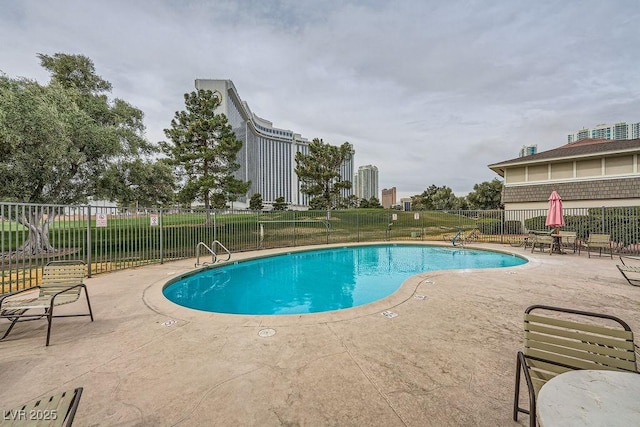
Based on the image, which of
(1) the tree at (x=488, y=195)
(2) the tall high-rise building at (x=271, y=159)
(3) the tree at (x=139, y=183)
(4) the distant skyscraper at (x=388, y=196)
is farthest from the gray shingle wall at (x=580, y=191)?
(4) the distant skyscraper at (x=388, y=196)

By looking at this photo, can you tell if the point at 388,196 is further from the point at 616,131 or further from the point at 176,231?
the point at 176,231

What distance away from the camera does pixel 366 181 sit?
117000 millimetres

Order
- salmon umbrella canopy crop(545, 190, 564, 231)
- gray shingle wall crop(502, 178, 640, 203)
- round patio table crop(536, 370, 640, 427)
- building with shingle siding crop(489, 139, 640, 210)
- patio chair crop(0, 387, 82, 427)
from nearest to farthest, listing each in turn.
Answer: round patio table crop(536, 370, 640, 427) < patio chair crop(0, 387, 82, 427) < salmon umbrella canopy crop(545, 190, 564, 231) < gray shingle wall crop(502, 178, 640, 203) < building with shingle siding crop(489, 139, 640, 210)

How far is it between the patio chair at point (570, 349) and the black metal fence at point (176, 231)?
22.7ft

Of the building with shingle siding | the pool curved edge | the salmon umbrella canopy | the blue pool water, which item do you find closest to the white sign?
the pool curved edge

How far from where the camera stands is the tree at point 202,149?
614 inches

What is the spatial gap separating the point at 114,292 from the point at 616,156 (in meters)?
22.6

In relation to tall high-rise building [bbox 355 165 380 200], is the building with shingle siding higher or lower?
lower

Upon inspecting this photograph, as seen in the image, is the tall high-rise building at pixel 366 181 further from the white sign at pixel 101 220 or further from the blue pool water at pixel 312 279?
the white sign at pixel 101 220

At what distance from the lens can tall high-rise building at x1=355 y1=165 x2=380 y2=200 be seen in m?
115

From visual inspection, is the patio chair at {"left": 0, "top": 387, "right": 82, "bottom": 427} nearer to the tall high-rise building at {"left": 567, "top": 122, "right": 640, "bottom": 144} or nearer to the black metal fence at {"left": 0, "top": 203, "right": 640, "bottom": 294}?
the black metal fence at {"left": 0, "top": 203, "right": 640, "bottom": 294}

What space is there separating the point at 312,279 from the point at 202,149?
1185 cm

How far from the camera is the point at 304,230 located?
14031mm

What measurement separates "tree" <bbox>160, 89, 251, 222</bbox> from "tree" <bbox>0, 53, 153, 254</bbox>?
5.75 feet
